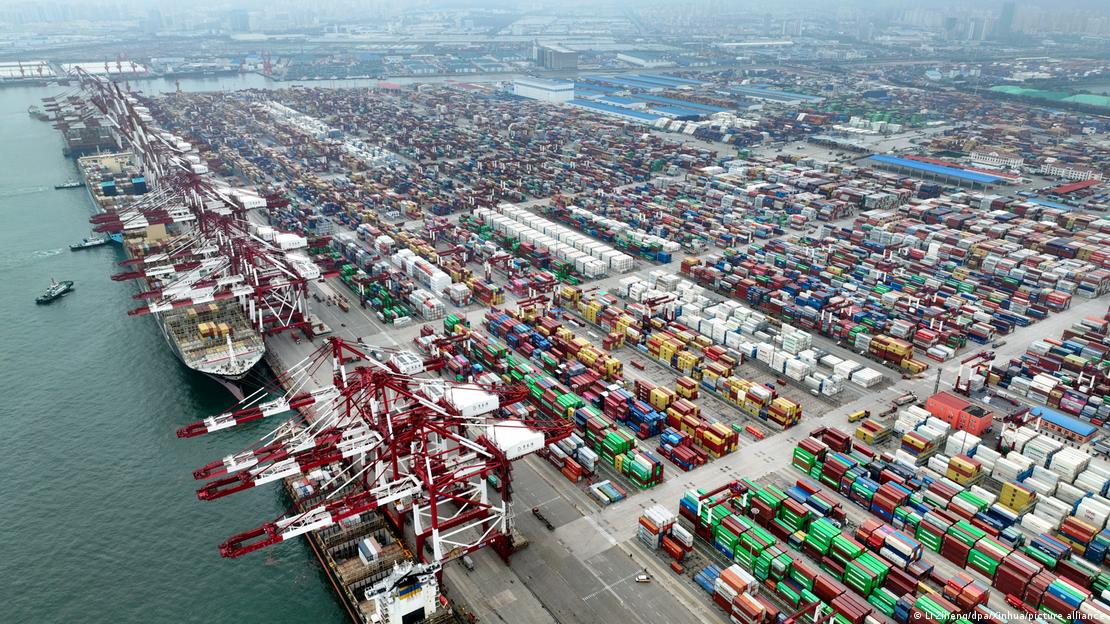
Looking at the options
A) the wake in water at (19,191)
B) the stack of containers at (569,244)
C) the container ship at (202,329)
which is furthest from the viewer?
the wake in water at (19,191)

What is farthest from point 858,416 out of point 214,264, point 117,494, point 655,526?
point 214,264

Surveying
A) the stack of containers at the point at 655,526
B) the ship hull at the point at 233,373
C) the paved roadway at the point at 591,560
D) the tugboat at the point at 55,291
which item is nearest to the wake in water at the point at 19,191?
the tugboat at the point at 55,291

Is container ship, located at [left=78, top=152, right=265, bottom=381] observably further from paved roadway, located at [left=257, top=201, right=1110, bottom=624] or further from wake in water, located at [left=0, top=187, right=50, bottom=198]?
wake in water, located at [left=0, top=187, right=50, bottom=198]

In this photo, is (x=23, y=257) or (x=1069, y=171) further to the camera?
(x=1069, y=171)

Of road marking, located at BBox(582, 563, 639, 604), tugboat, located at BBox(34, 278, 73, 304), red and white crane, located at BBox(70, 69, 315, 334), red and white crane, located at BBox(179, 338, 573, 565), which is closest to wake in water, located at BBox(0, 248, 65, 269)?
tugboat, located at BBox(34, 278, 73, 304)

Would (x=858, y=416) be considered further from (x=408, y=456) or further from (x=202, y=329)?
(x=202, y=329)

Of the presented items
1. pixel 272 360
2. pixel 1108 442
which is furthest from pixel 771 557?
pixel 272 360

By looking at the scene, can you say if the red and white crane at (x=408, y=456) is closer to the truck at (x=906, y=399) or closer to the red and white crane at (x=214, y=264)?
the red and white crane at (x=214, y=264)
